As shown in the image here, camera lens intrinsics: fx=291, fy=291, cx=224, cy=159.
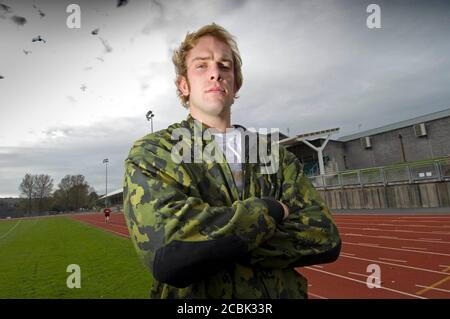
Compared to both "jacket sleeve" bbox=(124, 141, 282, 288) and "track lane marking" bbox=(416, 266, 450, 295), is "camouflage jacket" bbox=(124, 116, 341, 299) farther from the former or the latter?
"track lane marking" bbox=(416, 266, 450, 295)

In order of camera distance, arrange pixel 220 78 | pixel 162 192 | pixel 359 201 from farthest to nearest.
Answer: pixel 359 201
pixel 220 78
pixel 162 192

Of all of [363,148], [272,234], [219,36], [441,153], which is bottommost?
[272,234]

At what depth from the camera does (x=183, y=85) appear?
1957mm

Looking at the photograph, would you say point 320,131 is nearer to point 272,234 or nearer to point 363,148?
point 363,148

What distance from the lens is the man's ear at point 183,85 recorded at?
1.93 meters

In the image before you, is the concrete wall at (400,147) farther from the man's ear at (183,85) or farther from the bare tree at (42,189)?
the bare tree at (42,189)

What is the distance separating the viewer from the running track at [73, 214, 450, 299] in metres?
6.06

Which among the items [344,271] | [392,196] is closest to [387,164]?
[392,196]

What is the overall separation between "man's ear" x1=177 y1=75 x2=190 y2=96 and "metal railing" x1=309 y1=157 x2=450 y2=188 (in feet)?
71.9

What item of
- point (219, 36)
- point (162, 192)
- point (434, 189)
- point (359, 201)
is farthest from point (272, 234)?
point (359, 201)

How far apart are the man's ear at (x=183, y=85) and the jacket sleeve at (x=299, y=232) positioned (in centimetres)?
78

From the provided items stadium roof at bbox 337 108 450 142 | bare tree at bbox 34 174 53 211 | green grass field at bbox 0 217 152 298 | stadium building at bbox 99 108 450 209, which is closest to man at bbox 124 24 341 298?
green grass field at bbox 0 217 152 298
